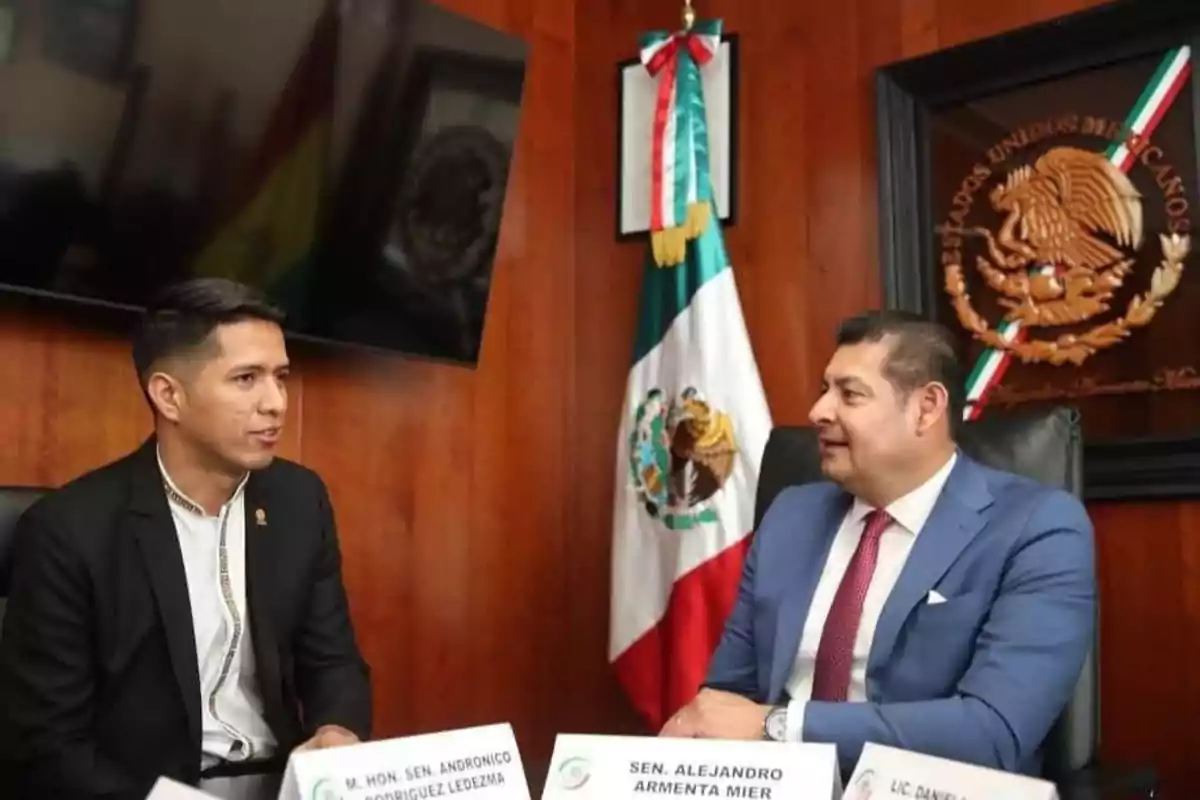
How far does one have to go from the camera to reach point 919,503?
5.97 ft

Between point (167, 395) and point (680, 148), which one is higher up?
point (680, 148)

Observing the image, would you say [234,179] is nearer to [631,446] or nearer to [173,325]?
[173,325]

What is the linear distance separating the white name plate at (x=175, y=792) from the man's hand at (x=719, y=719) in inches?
26.4

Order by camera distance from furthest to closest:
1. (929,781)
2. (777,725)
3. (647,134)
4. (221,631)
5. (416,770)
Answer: (647,134) < (221,631) < (777,725) < (416,770) < (929,781)

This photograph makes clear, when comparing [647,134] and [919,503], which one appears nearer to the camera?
[919,503]

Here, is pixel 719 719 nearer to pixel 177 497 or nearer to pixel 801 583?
pixel 801 583

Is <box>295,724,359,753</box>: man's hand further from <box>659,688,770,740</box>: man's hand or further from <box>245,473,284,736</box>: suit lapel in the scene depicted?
<box>659,688,770,740</box>: man's hand

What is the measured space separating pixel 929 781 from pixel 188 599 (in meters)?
1.03

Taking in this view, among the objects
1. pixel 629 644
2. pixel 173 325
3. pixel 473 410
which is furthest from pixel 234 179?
pixel 629 644

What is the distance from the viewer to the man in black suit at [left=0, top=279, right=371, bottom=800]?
162 centimetres

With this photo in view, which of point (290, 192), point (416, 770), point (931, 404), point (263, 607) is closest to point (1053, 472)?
point (931, 404)

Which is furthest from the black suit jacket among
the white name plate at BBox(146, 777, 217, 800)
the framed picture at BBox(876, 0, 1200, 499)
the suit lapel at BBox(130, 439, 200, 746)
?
the framed picture at BBox(876, 0, 1200, 499)

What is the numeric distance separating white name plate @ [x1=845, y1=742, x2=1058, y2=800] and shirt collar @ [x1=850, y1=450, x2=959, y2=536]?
607mm

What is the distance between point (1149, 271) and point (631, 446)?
120 cm
